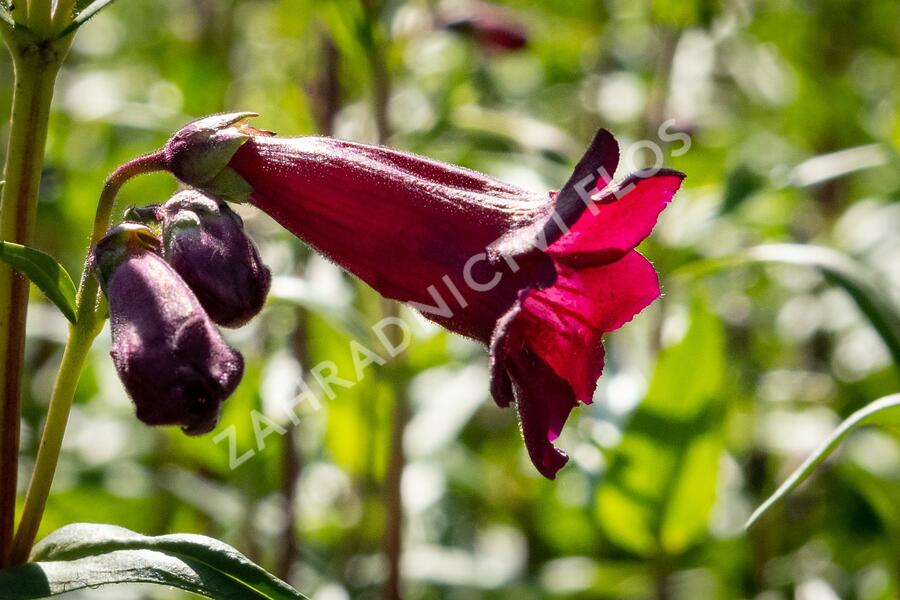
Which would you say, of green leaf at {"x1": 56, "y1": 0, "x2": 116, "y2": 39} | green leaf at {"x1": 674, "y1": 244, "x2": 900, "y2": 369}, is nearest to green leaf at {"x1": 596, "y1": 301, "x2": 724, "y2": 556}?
green leaf at {"x1": 674, "y1": 244, "x2": 900, "y2": 369}

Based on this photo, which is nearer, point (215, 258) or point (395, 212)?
point (215, 258)

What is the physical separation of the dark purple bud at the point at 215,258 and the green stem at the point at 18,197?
166 millimetres

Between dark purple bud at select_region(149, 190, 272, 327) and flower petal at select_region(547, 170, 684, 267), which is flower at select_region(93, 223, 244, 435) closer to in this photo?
dark purple bud at select_region(149, 190, 272, 327)

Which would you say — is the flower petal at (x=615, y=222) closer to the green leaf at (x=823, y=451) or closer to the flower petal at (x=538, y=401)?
the flower petal at (x=538, y=401)

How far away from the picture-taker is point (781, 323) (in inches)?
141

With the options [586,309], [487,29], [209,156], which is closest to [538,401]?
[586,309]

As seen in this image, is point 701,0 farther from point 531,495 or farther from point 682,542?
point 531,495

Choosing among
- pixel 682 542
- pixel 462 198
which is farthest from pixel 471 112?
pixel 462 198

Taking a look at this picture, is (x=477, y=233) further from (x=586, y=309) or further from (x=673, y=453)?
(x=673, y=453)

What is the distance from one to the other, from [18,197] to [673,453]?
59.1 inches

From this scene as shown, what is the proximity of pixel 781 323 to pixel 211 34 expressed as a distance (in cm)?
234

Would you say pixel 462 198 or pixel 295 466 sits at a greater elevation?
pixel 462 198

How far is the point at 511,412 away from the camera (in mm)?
3826

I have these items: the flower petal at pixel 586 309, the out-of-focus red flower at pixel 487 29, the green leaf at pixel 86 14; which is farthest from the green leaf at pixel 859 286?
the out-of-focus red flower at pixel 487 29
